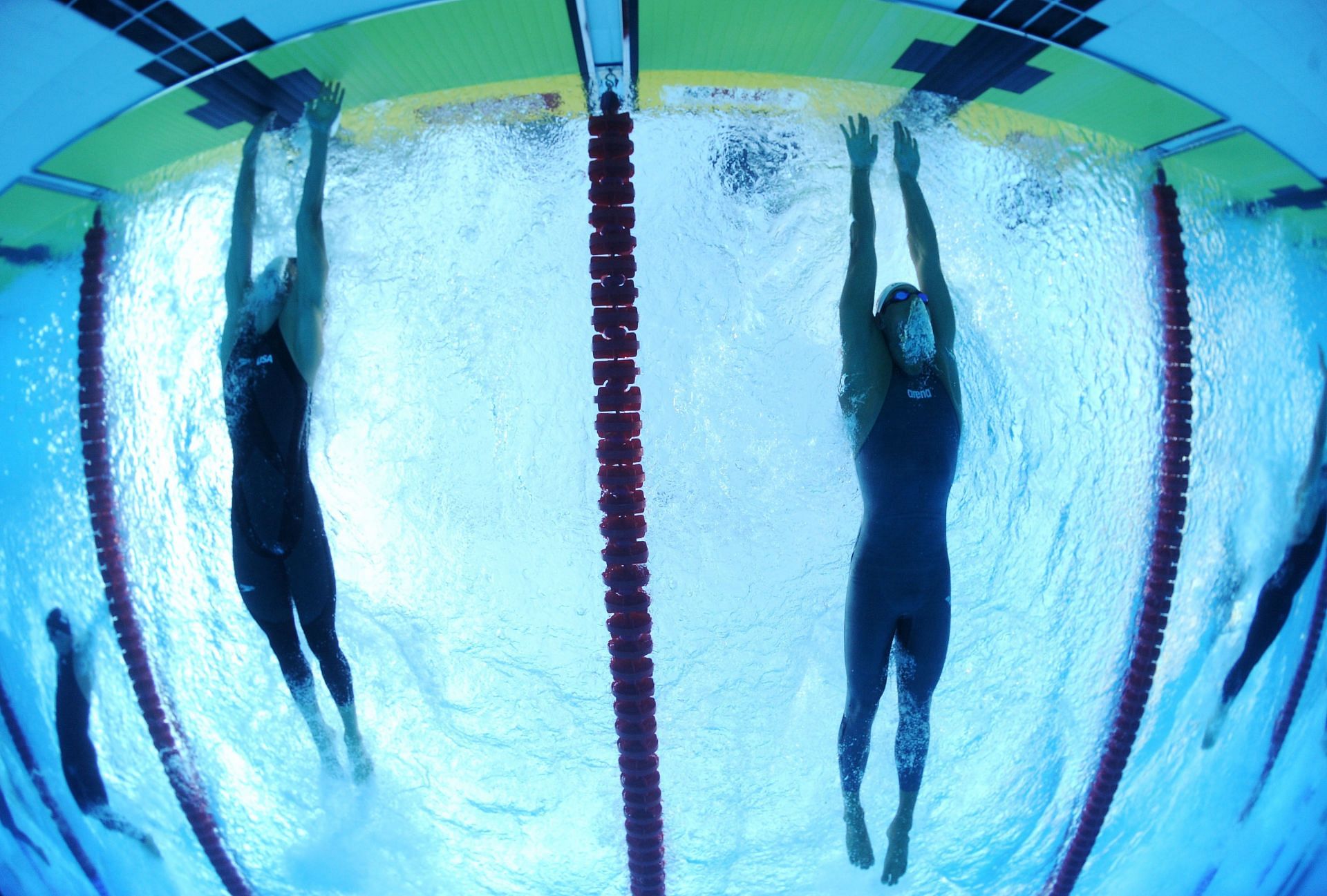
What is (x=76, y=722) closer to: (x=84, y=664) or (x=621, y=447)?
(x=84, y=664)

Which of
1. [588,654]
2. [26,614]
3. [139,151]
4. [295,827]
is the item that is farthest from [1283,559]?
[26,614]

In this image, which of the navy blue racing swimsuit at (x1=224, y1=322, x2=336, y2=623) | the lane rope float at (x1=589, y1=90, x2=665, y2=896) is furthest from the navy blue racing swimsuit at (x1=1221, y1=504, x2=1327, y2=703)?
the navy blue racing swimsuit at (x1=224, y1=322, x2=336, y2=623)

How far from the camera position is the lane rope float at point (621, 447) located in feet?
3.97

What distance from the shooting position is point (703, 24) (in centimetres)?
110

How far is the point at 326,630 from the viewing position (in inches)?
52.6

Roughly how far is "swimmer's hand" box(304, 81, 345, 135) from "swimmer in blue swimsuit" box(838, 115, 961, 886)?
2.70 ft

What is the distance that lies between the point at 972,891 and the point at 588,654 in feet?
3.14

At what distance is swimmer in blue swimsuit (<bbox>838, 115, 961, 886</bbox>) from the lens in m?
1.27

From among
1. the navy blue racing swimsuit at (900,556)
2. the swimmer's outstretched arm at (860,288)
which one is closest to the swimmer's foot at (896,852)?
the navy blue racing swimsuit at (900,556)

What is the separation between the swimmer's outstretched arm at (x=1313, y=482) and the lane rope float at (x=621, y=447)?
131 centimetres

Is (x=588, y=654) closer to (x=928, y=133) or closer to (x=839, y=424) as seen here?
(x=839, y=424)

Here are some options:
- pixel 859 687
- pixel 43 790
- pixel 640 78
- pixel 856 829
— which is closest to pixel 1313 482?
pixel 859 687

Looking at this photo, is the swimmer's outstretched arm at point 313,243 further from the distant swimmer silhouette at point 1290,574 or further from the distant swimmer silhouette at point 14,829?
the distant swimmer silhouette at point 1290,574

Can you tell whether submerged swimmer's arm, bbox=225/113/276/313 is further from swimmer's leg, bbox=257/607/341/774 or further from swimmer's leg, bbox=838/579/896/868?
swimmer's leg, bbox=838/579/896/868
